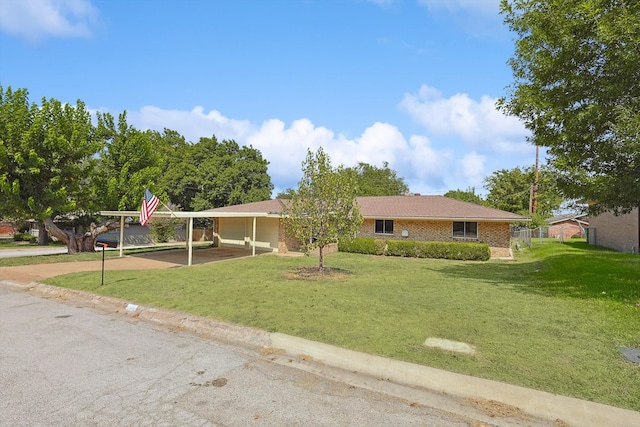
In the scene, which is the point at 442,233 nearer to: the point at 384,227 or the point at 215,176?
the point at 384,227

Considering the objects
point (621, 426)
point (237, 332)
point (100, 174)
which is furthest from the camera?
point (100, 174)

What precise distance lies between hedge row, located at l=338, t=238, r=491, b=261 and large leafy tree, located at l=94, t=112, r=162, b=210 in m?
12.1

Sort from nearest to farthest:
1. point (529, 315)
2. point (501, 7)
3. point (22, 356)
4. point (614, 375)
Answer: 1. point (614, 375)
2. point (22, 356)
3. point (529, 315)
4. point (501, 7)

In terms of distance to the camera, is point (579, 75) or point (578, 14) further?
point (579, 75)

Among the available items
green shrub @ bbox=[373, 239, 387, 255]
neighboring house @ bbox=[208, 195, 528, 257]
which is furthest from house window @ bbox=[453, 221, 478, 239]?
green shrub @ bbox=[373, 239, 387, 255]

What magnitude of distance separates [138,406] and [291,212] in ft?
30.3

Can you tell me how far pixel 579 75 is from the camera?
30.9 feet

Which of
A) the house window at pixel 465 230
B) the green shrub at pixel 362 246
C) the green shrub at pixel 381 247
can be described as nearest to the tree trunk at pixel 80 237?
the green shrub at pixel 362 246

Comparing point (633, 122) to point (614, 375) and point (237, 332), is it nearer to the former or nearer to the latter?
point (614, 375)

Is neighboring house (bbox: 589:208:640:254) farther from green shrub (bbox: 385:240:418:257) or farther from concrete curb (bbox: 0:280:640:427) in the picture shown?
concrete curb (bbox: 0:280:640:427)

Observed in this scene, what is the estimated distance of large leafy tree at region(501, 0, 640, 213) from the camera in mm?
8210

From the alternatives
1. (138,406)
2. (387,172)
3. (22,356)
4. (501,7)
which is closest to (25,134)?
(22,356)

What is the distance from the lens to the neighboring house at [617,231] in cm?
2136

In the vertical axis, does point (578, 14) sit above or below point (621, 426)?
above
